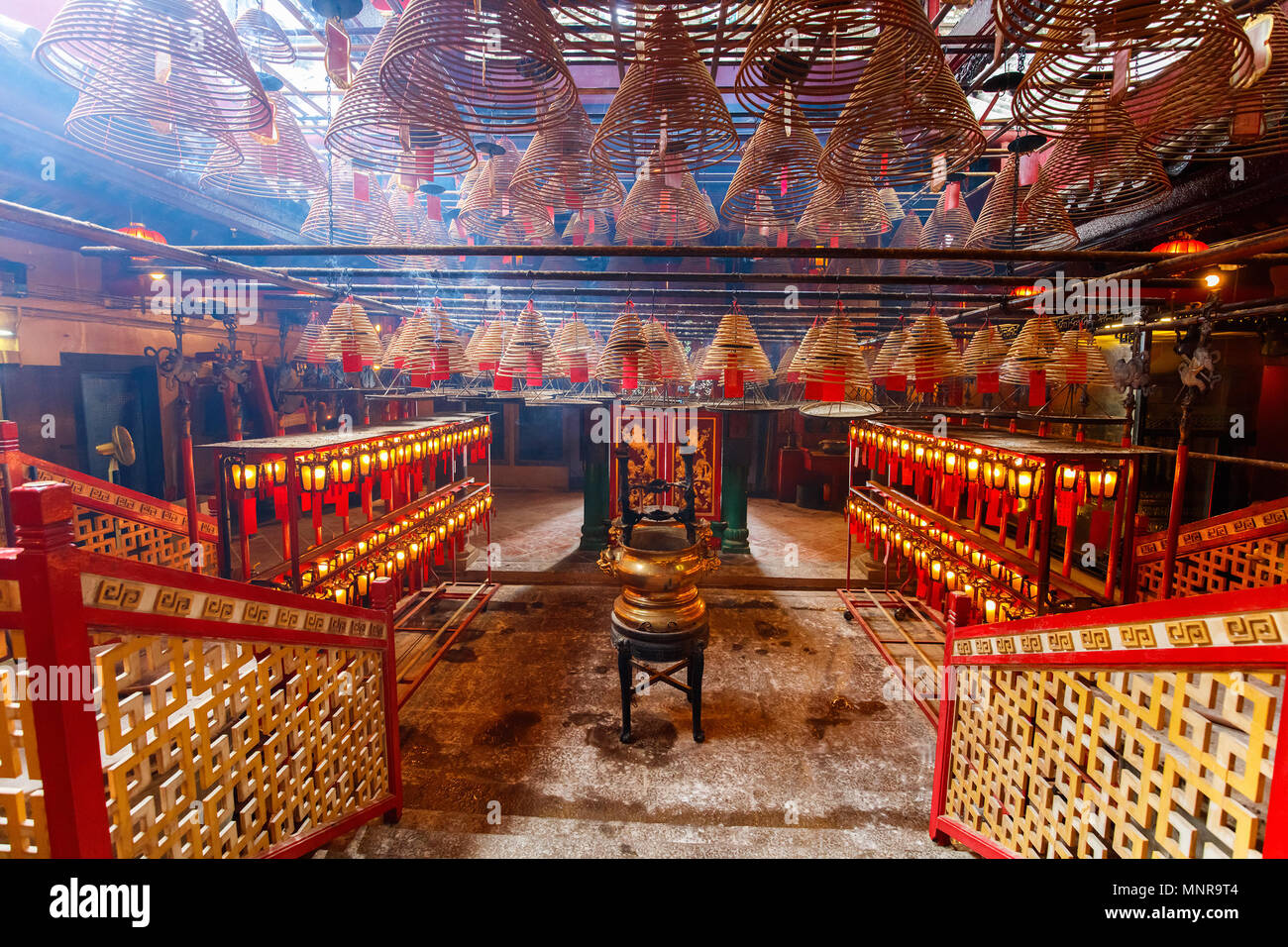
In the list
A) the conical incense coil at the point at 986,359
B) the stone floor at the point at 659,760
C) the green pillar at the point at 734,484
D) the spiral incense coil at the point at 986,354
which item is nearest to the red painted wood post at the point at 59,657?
the stone floor at the point at 659,760

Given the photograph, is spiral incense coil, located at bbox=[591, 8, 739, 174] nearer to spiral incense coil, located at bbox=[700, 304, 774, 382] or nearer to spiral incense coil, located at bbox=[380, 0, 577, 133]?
spiral incense coil, located at bbox=[380, 0, 577, 133]

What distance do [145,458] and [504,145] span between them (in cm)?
911

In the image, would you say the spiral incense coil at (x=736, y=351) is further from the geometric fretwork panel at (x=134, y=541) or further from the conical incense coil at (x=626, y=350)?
the geometric fretwork panel at (x=134, y=541)

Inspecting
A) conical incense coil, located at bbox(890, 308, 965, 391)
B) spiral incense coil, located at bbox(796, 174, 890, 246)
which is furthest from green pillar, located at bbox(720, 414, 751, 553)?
conical incense coil, located at bbox(890, 308, 965, 391)

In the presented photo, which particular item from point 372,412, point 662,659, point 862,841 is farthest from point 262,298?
point 862,841

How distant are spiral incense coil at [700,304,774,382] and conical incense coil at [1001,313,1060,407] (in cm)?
257

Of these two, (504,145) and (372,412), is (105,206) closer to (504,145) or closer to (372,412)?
(372,412)

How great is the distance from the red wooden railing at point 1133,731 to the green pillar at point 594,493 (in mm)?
8338

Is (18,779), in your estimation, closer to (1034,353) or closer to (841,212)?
(841,212)

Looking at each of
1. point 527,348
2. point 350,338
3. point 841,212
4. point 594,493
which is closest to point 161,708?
point 527,348

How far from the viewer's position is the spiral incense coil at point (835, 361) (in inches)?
179

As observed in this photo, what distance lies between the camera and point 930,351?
196 inches

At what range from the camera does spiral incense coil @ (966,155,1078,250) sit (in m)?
4.70

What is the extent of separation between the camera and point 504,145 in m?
6.31
